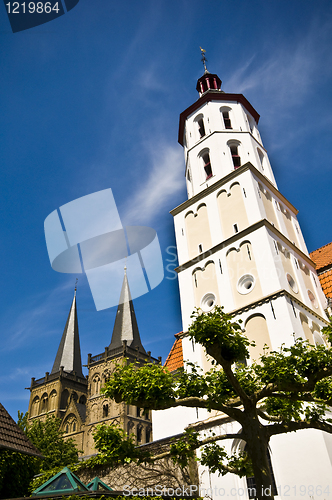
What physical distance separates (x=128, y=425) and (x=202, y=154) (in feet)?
152

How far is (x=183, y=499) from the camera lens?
11203mm

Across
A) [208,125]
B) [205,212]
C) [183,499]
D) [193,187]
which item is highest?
[208,125]

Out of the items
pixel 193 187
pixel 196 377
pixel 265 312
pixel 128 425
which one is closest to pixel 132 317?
pixel 128 425

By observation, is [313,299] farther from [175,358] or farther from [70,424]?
[70,424]

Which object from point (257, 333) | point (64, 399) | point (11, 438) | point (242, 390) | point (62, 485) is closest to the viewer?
point (242, 390)

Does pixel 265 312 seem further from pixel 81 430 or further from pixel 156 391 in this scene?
pixel 81 430

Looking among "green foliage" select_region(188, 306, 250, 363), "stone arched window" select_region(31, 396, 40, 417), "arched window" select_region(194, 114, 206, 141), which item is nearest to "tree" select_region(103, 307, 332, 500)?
"green foliage" select_region(188, 306, 250, 363)

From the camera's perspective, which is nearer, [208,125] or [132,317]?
[208,125]

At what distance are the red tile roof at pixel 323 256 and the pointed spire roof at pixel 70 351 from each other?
193 ft

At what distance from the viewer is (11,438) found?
14.6 meters

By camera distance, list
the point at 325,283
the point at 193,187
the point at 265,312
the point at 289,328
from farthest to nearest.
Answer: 1. the point at 193,187
2. the point at 325,283
3. the point at 265,312
4. the point at 289,328

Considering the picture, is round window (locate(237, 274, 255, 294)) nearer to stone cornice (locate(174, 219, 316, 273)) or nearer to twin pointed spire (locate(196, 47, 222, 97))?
stone cornice (locate(174, 219, 316, 273))

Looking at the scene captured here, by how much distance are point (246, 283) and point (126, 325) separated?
52.0 meters

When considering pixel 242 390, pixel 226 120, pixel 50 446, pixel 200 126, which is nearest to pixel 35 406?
pixel 50 446
